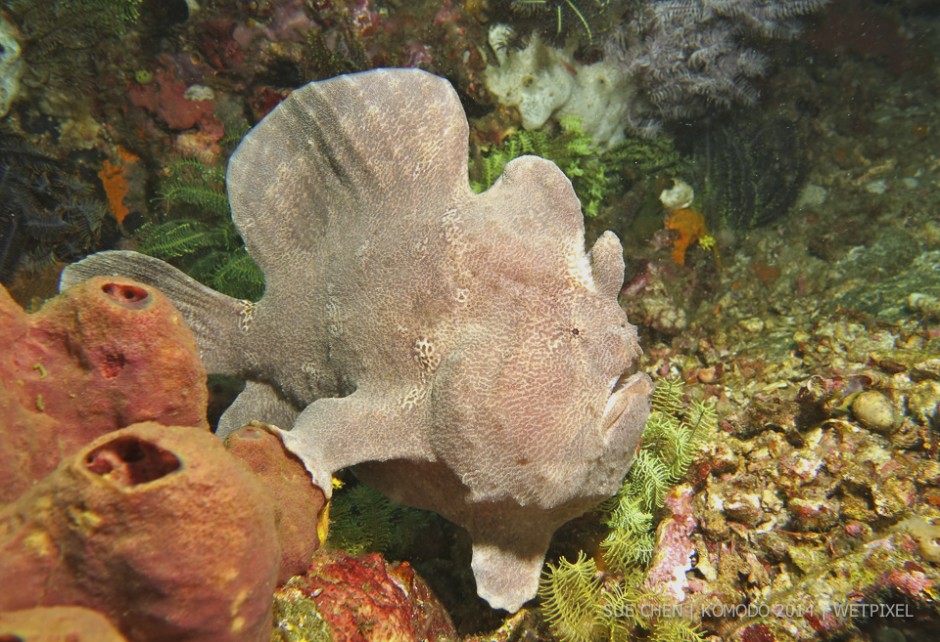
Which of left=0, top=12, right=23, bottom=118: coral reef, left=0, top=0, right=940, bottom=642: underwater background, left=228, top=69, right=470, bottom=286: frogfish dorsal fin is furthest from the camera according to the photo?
left=0, top=12, right=23, bottom=118: coral reef

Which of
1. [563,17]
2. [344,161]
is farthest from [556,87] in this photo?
[344,161]

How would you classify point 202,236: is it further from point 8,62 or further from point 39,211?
point 8,62

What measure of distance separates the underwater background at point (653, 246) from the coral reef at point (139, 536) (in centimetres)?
2

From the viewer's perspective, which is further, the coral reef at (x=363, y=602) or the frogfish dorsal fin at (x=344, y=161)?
the frogfish dorsal fin at (x=344, y=161)

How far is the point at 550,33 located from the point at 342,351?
4300 millimetres

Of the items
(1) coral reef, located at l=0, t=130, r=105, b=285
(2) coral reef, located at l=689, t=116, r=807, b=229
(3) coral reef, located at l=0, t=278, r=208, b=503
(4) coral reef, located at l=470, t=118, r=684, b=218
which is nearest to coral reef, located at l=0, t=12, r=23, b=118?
(1) coral reef, located at l=0, t=130, r=105, b=285

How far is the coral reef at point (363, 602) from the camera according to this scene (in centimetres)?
230

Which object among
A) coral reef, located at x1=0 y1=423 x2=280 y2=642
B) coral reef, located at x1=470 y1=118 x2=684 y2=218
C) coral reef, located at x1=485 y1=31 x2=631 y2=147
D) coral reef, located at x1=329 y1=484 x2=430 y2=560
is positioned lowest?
coral reef, located at x1=329 y1=484 x2=430 y2=560

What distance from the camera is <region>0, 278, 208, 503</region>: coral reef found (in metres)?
1.99

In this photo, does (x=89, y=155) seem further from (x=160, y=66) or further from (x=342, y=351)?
(x=342, y=351)

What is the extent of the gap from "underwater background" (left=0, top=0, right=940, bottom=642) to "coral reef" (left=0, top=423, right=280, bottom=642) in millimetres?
21

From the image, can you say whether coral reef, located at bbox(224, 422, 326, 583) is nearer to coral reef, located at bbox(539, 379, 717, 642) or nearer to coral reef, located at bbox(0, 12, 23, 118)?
coral reef, located at bbox(539, 379, 717, 642)

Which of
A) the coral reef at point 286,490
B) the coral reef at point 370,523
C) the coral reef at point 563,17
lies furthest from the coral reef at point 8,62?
the coral reef at point 370,523

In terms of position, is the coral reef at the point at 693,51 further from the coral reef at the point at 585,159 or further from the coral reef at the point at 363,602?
the coral reef at the point at 363,602
